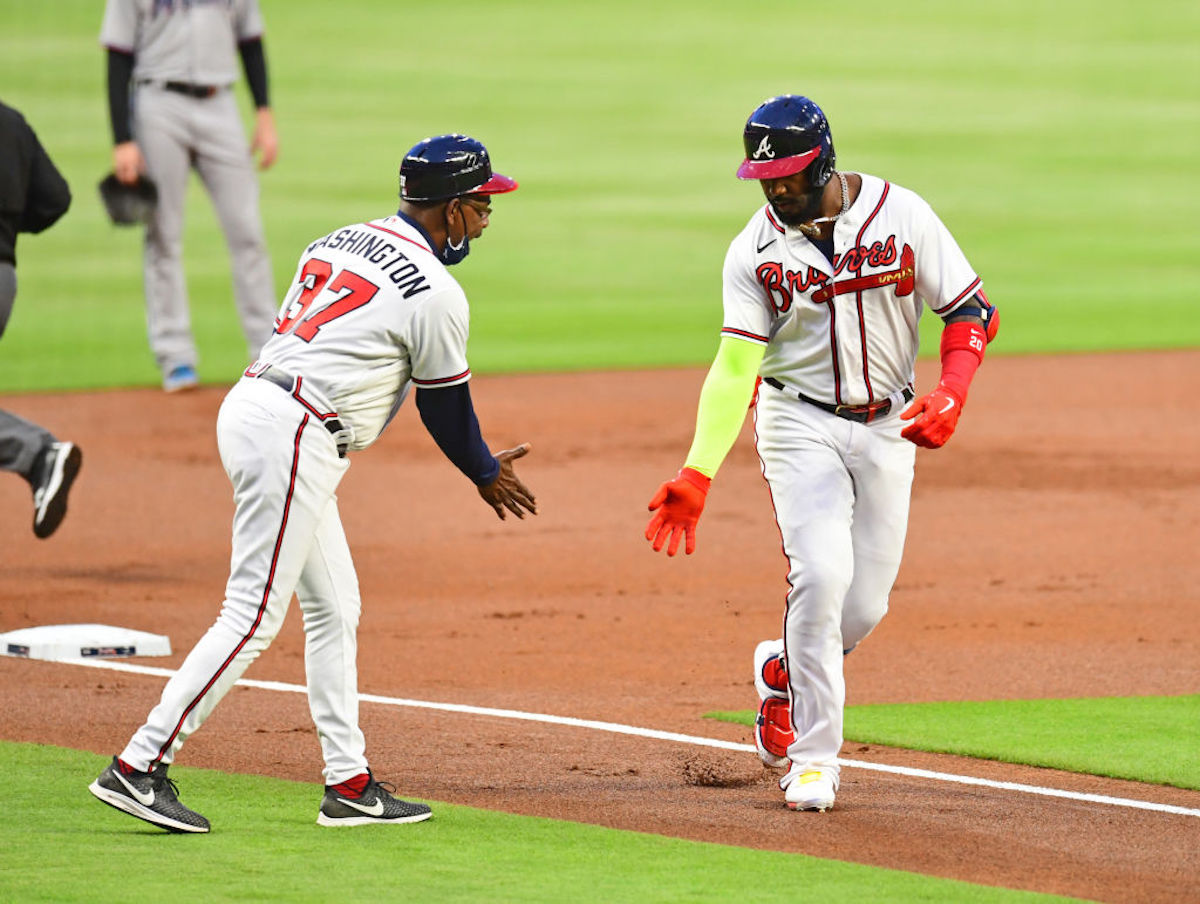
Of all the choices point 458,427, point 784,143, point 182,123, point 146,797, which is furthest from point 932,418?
point 182,123

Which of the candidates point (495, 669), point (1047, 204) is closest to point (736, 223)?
point (1047, 204)

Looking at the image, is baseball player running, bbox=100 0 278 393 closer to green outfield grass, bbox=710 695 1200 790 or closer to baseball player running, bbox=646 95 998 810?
green outfield grass, bbox=710 695 1200 790

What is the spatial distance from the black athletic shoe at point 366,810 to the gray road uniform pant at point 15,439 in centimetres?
369

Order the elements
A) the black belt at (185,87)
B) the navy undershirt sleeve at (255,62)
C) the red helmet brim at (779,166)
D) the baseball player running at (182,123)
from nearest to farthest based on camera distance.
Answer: the red helmet brim at (779,166) → the baseball player running at (182,123) → the black belt at (185,87) → the navy undershirt sleeve at (255,62)

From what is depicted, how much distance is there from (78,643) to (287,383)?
9.97 feet

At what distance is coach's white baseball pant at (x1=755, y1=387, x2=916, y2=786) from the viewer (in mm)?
6388

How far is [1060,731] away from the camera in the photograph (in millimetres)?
7453

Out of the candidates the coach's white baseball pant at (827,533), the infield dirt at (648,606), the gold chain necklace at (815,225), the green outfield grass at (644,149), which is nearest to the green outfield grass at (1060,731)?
the infield dirt at (648,606)

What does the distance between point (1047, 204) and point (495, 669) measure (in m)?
18.5

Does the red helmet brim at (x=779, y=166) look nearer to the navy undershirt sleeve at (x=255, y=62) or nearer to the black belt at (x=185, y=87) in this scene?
the black belt at (x=185, y=87)

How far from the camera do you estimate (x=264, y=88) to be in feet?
48.6

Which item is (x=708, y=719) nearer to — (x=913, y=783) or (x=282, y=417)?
(x=913, y=783)

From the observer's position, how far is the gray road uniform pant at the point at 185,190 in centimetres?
1429

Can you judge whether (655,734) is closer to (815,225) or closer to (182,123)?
(815,225)
